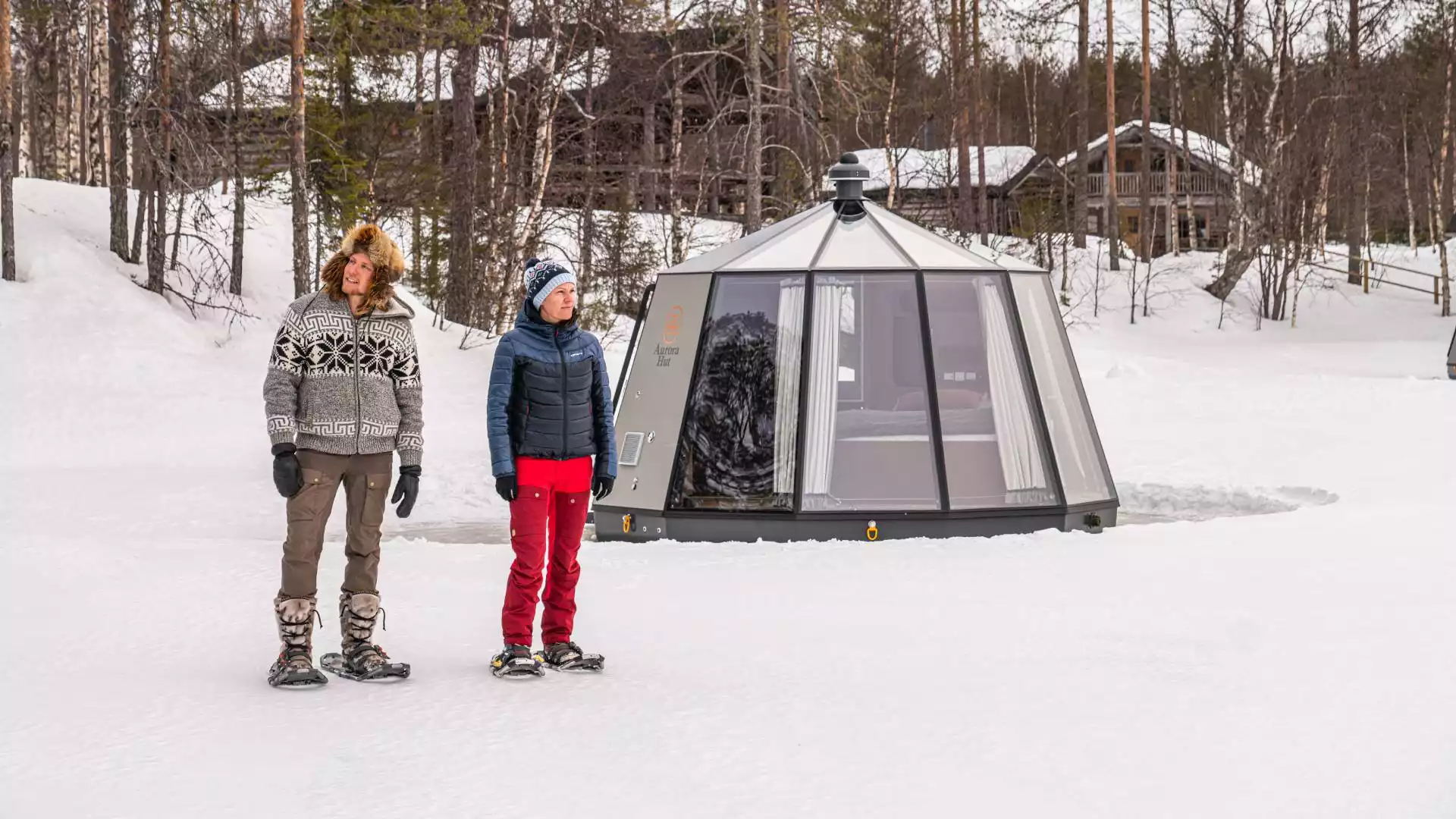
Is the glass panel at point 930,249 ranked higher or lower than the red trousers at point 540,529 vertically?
higher

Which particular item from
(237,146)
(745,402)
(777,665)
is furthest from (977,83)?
(777,665)

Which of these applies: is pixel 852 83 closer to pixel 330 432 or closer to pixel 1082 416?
pixel 1082 416

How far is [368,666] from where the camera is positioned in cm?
595

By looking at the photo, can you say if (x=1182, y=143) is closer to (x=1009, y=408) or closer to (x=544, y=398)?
(x=1009, y=408)

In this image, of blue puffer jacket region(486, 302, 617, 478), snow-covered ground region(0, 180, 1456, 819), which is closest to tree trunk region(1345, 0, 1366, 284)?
snow-covered ground region(0, 180, 1456, 819)

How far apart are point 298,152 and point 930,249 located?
32.7 ft

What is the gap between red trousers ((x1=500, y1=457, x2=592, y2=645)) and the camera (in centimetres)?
600

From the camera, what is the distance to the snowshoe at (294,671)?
579 cm

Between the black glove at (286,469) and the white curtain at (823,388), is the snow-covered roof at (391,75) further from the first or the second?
the black glove at (286,469)

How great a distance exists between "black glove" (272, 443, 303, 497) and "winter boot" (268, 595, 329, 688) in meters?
0.45

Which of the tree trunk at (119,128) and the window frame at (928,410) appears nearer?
the window frame at (928,410)

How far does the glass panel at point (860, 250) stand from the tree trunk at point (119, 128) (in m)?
11.9

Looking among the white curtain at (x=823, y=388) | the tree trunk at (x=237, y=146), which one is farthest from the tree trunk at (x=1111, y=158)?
the white curtain at (x=823, y=388)

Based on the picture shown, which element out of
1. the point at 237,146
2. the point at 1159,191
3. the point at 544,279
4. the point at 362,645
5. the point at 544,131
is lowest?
the point at 362,645
